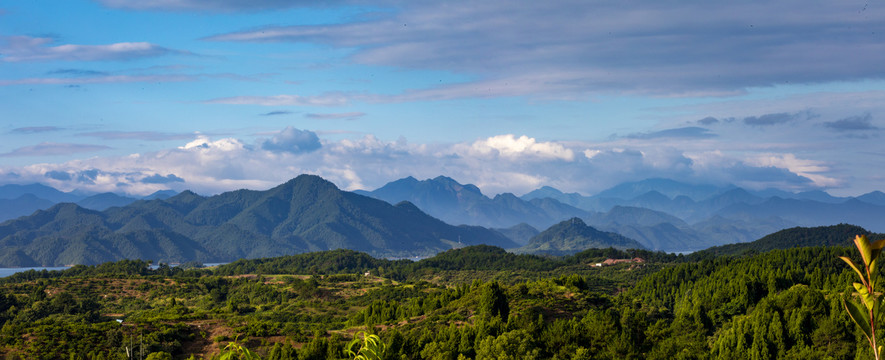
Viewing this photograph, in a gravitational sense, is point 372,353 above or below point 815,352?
above

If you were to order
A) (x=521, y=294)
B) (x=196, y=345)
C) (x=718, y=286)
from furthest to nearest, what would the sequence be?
(x=718, y=286) → (x=521, y=294) → (x=196, y=345)

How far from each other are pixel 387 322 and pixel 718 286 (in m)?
96.3

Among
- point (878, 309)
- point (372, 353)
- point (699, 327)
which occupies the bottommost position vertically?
point (699, 327)

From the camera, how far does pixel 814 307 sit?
133 meters

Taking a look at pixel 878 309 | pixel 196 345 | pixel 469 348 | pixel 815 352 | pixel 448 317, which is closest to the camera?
pixel 878 309

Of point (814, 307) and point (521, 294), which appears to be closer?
point (814, 307)

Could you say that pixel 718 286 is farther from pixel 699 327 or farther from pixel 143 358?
pixel 143 358

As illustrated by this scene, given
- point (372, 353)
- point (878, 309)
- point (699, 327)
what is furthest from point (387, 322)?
point (878, 309)

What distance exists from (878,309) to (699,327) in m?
136

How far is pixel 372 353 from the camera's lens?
29.8m

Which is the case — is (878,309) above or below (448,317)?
above

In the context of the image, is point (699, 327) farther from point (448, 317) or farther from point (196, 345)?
point (196, 345)

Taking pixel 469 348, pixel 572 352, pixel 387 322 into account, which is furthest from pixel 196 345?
pixel 572 352

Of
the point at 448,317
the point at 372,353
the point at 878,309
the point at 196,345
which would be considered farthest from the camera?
the point at 448,317
